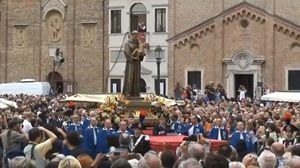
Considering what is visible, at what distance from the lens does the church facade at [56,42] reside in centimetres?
5200

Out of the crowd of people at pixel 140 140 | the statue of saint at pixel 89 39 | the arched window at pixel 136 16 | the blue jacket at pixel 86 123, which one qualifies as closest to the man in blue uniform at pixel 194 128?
the crowd of people at pixel 140 140

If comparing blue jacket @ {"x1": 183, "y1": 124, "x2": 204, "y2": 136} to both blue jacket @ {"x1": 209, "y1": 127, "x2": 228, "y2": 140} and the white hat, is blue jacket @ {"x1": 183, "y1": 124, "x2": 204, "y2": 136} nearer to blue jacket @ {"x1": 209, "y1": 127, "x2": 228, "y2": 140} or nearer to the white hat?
blue jacket @ {"x1": 209, "y1": 127, "x2": 228, "y2": 140}

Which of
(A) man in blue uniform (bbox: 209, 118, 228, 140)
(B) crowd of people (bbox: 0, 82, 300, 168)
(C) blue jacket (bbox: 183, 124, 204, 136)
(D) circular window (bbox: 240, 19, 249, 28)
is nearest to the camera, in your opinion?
(B) crowd of people (bbox: 0, 82, 300, 168)

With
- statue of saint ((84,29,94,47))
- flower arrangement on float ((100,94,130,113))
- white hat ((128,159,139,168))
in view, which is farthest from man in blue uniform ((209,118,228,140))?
statue of saint ((84,29,94,47))

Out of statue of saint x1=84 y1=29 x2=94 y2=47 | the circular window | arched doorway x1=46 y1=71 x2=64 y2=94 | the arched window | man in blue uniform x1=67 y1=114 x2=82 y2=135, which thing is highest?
the arched window

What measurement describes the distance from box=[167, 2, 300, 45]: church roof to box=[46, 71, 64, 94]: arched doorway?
405 inches

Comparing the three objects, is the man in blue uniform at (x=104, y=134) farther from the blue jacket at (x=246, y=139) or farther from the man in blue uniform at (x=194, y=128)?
the man in blue uniform at (x=194, y=128)

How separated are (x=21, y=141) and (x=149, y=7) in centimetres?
3620

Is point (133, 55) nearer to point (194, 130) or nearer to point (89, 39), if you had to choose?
point (194, 130)

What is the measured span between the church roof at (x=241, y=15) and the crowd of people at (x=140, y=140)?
12694 mm

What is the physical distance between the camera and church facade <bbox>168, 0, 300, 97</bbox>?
45.2 meters

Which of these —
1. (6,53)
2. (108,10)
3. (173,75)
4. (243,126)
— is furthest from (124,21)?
(243,126)

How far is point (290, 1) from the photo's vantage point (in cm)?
4559

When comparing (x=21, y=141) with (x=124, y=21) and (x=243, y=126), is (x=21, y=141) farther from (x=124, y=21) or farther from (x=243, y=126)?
(x=124, y=21)
